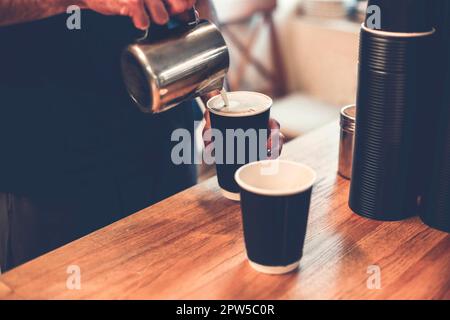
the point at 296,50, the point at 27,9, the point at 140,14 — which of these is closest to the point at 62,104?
the point at 27,9

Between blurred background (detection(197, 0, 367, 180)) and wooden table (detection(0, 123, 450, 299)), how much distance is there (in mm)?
→ 2184

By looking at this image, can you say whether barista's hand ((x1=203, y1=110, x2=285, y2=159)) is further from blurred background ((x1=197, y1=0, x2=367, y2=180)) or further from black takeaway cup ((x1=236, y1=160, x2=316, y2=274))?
blurred background ((x1=197, y1=0, x2=367, y2=180))

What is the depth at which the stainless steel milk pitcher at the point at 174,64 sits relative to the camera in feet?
3.14

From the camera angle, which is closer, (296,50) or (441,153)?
(441,153)

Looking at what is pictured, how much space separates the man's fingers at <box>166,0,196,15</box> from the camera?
98 centimetres

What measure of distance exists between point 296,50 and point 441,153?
9.62 feet

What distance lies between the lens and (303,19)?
3.77m

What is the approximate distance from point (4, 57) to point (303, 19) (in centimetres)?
278

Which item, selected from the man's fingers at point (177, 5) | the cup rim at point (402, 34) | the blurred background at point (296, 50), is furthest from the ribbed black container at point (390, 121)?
the blurred background at point (296, 50)

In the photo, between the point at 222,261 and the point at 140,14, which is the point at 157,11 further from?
the point at 222,261

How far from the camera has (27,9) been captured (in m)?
1.19

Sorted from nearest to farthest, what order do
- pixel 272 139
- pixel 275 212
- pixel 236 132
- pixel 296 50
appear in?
pixel 275 212
pixel 236 132
pixel 272 139
pixel 296 50

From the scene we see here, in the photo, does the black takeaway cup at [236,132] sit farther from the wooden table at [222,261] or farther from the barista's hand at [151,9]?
the barista's hand at [151,9]

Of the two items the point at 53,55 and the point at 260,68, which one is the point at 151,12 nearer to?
the point at 53,55
